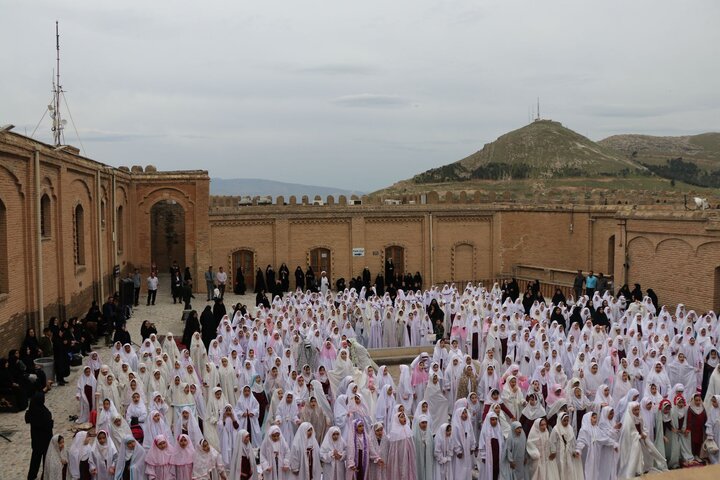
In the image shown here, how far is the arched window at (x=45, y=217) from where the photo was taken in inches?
640

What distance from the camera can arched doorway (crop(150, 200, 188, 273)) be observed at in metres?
31.2

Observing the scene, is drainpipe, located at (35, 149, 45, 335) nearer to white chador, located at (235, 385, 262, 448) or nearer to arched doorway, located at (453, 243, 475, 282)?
white chador, located at (235, 385, 262, 448)

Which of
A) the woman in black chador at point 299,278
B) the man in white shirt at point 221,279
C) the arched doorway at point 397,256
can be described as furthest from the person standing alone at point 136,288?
the arched doorway at point 397,256

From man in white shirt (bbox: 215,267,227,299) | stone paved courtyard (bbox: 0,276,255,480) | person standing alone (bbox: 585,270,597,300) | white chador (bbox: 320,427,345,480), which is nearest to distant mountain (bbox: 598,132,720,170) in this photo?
person standing alone (bbox: 585,270,597,300)

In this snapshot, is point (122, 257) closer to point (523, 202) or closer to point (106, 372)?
point (106, 372)

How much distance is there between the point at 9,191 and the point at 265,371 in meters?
6.48

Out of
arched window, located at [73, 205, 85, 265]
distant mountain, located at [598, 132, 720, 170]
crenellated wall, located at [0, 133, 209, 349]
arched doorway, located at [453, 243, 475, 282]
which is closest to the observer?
crenellated wall, located at [0, 133, 209, 349]

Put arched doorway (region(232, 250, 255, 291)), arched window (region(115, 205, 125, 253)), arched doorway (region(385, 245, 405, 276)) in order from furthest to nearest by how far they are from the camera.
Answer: arched doorway (region(385, 245, 405, 276)) < arched doorway (region(232, 250, 255, 291)) < arched window (region(115, 205, 125, 253))

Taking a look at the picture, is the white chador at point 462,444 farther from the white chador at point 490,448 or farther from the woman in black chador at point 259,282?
the woman in black chador at point 259,282

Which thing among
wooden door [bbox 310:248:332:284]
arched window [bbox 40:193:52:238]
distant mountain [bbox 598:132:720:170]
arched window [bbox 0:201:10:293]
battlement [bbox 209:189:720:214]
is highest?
distant mountain [bbox 598:132:720:170]

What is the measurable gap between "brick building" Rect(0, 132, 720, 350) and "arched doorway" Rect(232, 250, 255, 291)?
0.18 ft

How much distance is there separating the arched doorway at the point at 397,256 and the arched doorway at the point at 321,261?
2.64m

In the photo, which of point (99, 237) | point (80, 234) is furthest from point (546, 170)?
point (80, 234)

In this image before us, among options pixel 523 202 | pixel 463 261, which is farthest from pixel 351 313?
pixel 523 202
